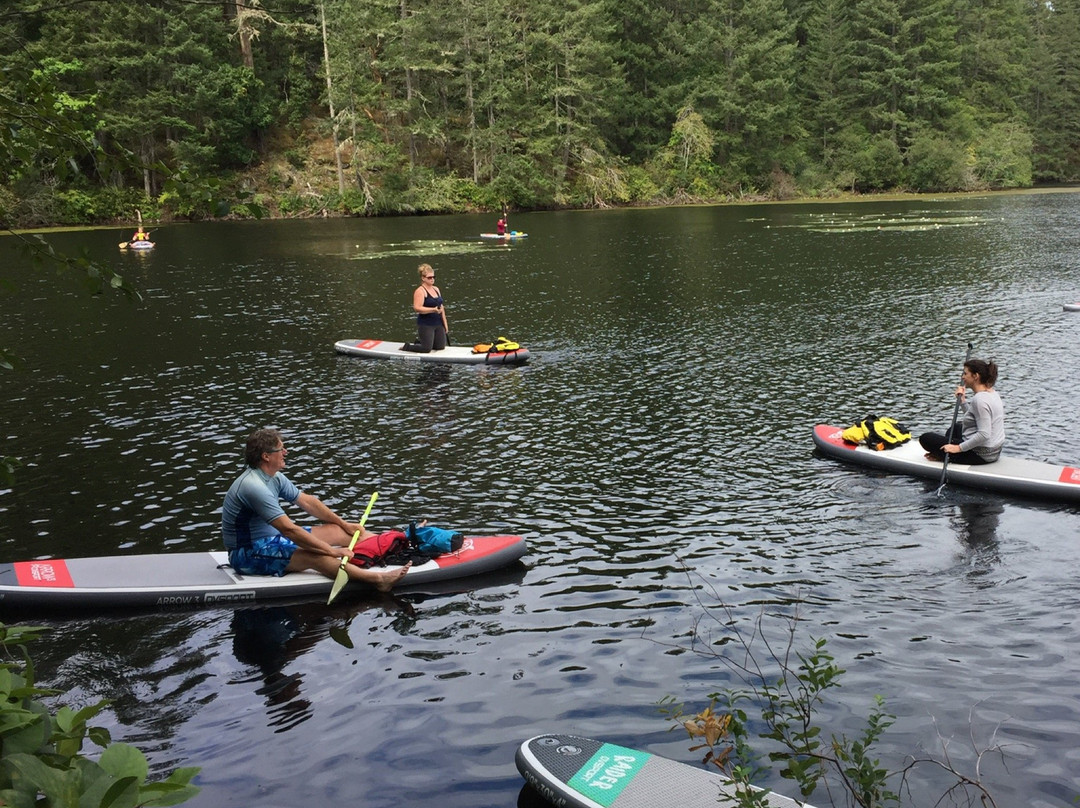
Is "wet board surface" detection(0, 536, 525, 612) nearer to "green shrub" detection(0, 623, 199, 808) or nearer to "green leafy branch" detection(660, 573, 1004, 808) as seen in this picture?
"green leafy branch" detection(660, 573, 1004, 808)

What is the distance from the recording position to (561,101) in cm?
7212

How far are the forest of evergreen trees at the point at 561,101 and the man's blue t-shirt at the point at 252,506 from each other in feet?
173

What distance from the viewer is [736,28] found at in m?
77.1

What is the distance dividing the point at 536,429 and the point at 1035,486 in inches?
310

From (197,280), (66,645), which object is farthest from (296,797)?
(197,280)

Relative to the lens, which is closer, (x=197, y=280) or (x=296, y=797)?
(x=296, y=797)

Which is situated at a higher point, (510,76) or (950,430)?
(510,76)

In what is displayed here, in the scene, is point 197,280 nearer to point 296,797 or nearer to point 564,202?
point 296,797

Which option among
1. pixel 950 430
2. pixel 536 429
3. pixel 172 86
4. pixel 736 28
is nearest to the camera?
pixel 950 430

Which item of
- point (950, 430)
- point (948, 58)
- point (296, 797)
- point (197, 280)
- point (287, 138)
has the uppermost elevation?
point (948, 58)

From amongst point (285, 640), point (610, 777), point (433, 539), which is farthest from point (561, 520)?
point (610, 777)

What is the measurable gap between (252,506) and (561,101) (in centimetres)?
6730

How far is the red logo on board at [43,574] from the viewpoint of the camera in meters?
9.77

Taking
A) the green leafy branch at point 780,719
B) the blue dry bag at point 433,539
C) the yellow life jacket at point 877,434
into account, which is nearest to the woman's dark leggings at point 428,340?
the yellow life jacket at point 877,434
